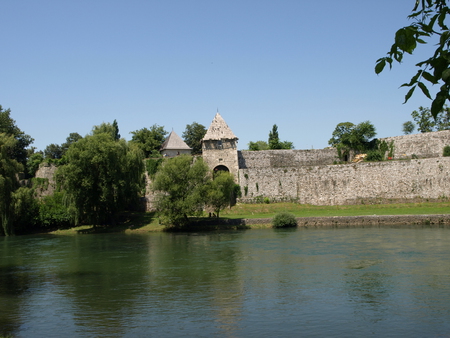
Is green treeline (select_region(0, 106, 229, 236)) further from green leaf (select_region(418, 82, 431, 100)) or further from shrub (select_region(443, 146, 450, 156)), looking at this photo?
green leaf (select_region(418, 82, 431, 100))

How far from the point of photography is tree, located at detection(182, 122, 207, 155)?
227 ft

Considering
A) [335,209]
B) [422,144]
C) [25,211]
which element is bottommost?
[335,209]

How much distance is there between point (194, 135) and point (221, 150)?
91.2 ft

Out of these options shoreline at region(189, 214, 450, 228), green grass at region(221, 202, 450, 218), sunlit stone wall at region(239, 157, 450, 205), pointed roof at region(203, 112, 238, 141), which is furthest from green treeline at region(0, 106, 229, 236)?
pointed roof at region(203, 112, 238, 141)

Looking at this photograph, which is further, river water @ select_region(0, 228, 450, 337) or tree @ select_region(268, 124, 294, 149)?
tree @ select_region(268, 124, 294, 149)

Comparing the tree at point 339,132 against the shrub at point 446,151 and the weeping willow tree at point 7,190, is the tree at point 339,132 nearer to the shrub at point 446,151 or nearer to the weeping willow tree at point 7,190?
the shrub at point 446,151

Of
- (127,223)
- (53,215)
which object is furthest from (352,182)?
(53,215)

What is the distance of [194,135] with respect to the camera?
7119 centimetres

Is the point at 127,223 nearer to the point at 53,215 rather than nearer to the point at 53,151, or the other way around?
Answer: the point at 53,215

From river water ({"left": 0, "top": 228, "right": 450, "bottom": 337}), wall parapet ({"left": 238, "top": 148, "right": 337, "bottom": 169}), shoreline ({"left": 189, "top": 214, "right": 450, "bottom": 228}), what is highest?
wall parapet ({"left": 238, "top": 148, "right": 337, "bottom": 169})

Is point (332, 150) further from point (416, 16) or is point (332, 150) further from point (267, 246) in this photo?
point (416, 16)

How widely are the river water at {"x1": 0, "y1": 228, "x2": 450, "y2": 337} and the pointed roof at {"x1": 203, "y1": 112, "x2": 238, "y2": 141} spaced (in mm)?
18569

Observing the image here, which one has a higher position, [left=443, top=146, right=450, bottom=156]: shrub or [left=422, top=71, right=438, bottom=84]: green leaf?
[left=443, top=146, right=450, bottom=156]: shrub

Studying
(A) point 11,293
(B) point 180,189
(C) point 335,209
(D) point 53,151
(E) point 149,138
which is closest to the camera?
(A) point 11,293
